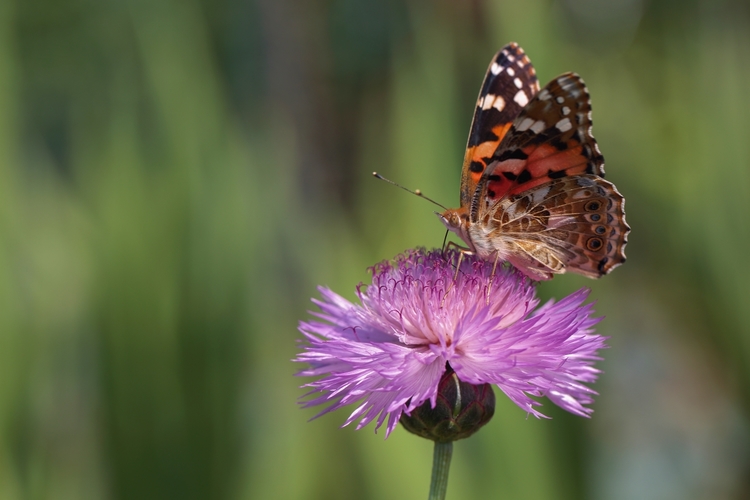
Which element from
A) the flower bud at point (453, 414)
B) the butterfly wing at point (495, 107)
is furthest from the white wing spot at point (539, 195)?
the flower bud at point (453, 414)

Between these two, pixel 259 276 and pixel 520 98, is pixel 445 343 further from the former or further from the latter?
pixel 259 276

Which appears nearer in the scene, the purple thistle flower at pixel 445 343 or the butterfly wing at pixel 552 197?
the purple thistle flower at pixel 445 343

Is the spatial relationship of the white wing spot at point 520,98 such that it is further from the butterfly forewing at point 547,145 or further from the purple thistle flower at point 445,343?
the purple thistle flower at point 445,343

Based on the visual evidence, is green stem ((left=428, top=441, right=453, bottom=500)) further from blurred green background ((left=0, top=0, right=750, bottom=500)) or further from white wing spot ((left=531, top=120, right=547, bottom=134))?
blurred green background ((left=0, top=0, right=750, bottom=500))

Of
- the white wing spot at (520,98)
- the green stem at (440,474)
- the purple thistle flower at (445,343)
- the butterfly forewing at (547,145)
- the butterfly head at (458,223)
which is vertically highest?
the white wing spot at (520,98)

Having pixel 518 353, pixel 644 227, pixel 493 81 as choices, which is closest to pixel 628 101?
pixel 644 227

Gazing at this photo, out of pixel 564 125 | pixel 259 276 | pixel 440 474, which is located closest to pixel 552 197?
pixel 564 125

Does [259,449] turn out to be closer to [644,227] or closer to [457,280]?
[457,280]
